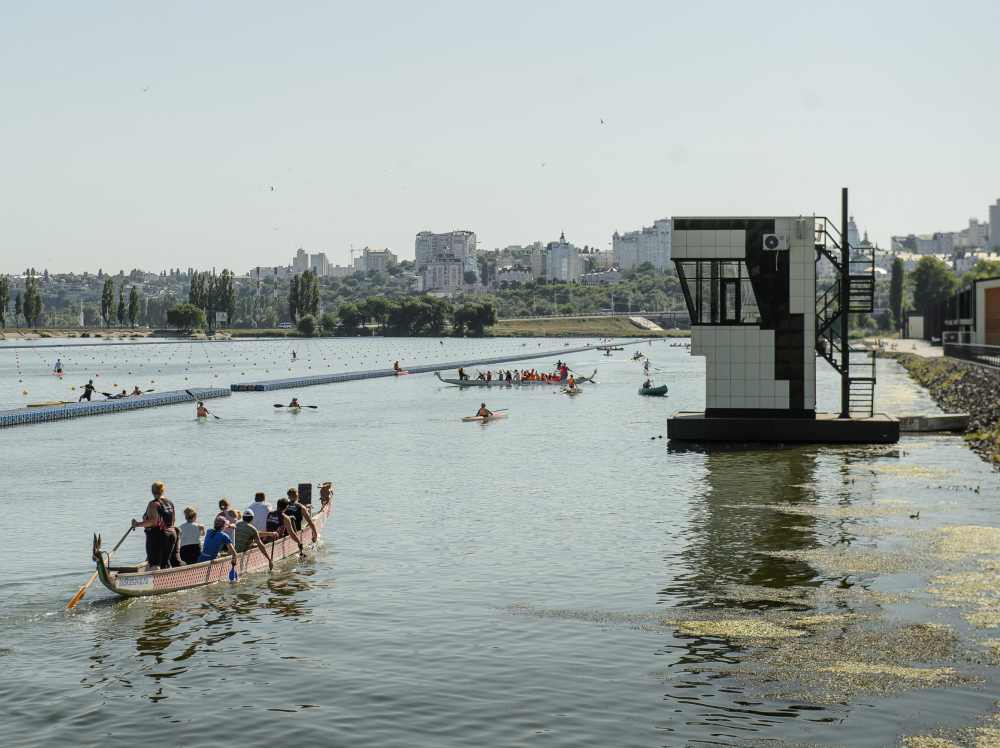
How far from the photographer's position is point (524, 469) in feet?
165

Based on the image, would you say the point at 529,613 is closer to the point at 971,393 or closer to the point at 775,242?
the point at 775,242

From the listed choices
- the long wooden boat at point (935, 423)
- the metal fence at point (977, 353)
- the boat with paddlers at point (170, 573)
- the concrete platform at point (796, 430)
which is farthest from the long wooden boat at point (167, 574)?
the metal fence at point (977, 353)

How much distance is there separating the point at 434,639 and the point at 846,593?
10.4 metres

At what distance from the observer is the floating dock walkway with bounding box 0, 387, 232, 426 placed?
73375 mm

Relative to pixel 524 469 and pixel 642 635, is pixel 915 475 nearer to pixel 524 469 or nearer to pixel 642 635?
pixel 524 469

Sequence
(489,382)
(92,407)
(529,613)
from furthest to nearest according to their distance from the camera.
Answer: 1. (489,382)
2. (92,407)
3. (529,613)

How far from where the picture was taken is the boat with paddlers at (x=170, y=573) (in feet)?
78.1

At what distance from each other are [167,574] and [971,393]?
67.7 m

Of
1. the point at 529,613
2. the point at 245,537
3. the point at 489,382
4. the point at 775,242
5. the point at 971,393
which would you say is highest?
the point at 775,242

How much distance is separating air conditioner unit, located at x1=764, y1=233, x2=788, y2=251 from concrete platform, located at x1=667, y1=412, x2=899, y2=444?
29.6 feet

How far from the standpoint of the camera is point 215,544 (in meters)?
26.2

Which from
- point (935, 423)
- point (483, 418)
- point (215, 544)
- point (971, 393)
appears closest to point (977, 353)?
point (971, 393)

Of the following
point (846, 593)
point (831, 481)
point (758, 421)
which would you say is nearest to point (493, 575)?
point (846, 593)

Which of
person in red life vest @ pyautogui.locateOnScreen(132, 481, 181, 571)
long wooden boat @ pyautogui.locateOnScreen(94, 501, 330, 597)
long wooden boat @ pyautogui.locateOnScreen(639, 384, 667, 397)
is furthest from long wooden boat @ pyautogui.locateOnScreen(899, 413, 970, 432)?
person in red life vest @ pyautogui.locateOnScreen(132, 481, 181, 571)
